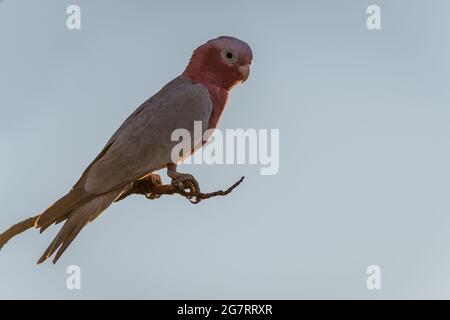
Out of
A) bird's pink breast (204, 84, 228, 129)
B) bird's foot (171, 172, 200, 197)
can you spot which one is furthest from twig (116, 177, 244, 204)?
bird's pink breast (204, 84, 228, 129)

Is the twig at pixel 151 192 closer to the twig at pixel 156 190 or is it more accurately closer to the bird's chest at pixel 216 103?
the twig at pixel 156 190

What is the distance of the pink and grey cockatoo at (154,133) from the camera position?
4.52 metres

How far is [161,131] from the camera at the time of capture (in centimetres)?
516

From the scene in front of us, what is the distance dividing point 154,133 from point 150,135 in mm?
40

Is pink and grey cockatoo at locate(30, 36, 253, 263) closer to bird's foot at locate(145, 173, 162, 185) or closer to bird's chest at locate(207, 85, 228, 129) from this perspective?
bird's chest at locate(207, 85, 228, 129)

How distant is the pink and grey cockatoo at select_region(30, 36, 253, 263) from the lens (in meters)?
4.52

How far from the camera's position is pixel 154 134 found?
5125 millimetres

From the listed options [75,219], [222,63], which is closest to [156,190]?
[75,219]

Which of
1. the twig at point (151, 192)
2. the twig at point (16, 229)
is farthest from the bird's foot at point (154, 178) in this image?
the twig at point (16, 229)

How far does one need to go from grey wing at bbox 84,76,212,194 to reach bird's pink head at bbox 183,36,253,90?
0.16 m

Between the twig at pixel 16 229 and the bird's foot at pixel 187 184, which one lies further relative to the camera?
the bird's foot at pixel 187 184

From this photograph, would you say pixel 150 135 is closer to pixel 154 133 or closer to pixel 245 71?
pixel 154 133
